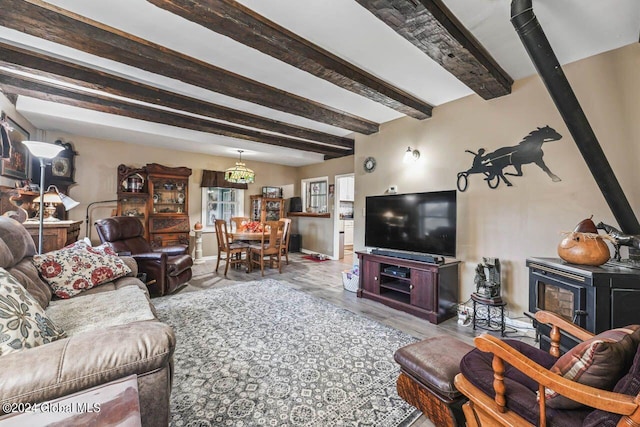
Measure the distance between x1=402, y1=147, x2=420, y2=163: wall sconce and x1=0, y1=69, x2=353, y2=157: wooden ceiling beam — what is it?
2520 millimetres

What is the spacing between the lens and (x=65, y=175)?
4.67m

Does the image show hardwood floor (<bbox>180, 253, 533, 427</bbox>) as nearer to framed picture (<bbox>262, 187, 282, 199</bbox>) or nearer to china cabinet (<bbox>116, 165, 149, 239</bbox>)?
china cabinet (<bbox>116, 165, 149, 239</bbox>)

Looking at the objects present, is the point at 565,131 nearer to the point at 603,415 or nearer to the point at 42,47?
the point at 603,415

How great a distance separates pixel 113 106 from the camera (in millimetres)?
3516

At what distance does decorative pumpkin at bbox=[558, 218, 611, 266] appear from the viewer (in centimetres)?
188

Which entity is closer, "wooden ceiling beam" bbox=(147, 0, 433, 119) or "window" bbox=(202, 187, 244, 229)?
"wooden ceiling beam" bbox=(147, 0, 433, 119)

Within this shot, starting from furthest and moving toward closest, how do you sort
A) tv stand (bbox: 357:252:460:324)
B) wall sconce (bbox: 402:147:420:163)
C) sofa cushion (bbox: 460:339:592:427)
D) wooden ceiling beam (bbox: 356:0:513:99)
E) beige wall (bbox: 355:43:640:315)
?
1. wall sconce (bbox: 402:147:420:163)
2. tv stand (bbox: 357:252:460:324)
3. beige wall (bbox: 355:43:640:315)
4. wooden ceiling beam (bbox: 356:0:513:99)
5. sofa cushion (bbox: 460:339:592:427)

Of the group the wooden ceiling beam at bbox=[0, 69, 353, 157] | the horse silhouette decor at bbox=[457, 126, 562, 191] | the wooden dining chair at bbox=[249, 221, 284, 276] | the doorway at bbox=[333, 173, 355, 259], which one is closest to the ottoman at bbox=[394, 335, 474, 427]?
the horse silhouette decor at bbox=[457, 126, 562, 191]

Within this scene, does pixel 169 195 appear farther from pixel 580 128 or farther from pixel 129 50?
pixel 580 128

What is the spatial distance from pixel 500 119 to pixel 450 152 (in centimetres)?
60

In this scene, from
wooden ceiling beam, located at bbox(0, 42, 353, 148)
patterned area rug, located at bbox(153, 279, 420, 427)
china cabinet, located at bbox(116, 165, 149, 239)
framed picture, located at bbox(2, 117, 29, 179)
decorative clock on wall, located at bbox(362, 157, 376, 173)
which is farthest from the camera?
china cabinet, located at bbox(116, 165, 149, 239)

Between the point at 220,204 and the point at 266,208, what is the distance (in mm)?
1148

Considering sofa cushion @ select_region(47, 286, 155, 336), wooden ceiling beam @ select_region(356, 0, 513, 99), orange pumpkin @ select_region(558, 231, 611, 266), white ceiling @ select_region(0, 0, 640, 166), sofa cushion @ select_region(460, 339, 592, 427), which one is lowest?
sofa cushion @ select_region(460, 339, 592, 427)

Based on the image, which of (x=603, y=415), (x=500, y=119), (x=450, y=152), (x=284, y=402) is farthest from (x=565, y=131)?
(x=284, y=402)
